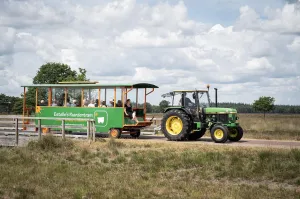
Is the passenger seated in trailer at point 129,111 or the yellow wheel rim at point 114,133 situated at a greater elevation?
the passenger seated in trailer at point 129,111

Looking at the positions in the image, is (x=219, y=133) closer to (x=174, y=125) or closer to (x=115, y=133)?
(x=174, y=125)

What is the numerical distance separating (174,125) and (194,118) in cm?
106

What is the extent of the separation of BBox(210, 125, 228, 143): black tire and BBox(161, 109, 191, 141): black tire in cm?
122

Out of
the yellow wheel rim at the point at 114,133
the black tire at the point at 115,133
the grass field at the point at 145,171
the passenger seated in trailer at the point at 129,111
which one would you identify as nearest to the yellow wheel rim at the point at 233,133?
the grass field at the point at 145,171

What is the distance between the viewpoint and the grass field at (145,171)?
11156mm

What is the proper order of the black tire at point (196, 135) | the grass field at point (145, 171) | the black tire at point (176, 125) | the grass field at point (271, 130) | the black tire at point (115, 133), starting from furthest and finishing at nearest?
the grass field at point (271, 130) < the black tire at point (115, 133) < the black tire at point (196, 135) < the black tire at point (176, 125) < the grass field at point (145, 171)

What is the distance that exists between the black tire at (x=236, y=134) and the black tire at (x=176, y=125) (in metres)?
2.12

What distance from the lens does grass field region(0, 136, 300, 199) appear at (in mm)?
11156

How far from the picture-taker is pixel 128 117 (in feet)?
77.1

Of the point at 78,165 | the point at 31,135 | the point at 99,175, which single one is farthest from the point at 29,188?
the point at 31,135

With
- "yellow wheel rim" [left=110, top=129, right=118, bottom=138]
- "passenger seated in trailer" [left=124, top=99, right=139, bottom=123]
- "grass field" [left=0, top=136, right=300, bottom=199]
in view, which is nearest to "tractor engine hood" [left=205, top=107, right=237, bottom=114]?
"grass field" [left=0, top=136, right=300, bottom=199]

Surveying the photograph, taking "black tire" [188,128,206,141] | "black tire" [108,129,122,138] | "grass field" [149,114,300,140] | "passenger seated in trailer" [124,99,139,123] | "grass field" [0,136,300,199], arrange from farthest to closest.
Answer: "grass field" [149,114,300,140]
"passenger seated in trailer" [124,99,139,123]
"black tire" [108,129,122,138]
"black tire" [188,128,206,141]
"grass field" [0,136,300,199]

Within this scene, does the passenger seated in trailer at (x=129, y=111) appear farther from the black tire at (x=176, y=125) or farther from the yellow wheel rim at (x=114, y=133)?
the black tire at (x=176, y=125)

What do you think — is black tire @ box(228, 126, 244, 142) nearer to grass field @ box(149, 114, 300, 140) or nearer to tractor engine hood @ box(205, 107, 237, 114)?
tractor engine hood @ box(205, 107, 237, 114)
